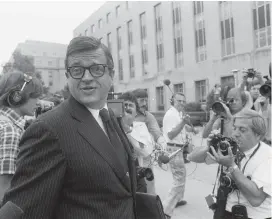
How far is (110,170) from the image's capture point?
50.4 inches

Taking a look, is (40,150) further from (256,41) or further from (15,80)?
(256,41)

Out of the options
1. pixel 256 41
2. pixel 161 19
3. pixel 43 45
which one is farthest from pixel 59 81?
pixel 256 41

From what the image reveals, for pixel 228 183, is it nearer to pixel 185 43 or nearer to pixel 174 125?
pixel 174 125

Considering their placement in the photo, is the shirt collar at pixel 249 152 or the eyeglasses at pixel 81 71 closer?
the eyeglasses at pixel 81 71

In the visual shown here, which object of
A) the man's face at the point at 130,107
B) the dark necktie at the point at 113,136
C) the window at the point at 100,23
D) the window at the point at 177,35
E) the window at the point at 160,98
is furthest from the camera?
the window at the point at 100,23

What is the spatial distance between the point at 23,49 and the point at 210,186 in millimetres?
60734

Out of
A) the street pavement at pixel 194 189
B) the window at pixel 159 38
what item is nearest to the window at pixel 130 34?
the window at pixel 159 38

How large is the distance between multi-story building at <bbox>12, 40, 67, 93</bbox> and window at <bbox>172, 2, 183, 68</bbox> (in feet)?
135

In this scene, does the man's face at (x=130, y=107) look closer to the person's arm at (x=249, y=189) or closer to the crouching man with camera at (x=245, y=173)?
the crouching man with camera at (x=245, y=173)

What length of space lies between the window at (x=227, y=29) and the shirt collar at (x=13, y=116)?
1843cm

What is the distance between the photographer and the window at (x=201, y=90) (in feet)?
70.5

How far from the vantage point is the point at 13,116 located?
2.27m

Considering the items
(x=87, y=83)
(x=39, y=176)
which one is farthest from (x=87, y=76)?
(x=39, y=176)

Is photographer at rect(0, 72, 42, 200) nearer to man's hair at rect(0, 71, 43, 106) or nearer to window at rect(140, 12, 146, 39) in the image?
man's hair at rect(0, 71, 43, 106)
